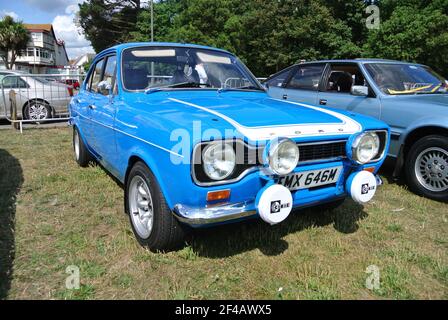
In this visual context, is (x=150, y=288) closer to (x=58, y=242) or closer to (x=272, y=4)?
(x=58, y=242)

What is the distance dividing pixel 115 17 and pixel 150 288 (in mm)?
42352

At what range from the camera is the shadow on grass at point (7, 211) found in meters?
2.54

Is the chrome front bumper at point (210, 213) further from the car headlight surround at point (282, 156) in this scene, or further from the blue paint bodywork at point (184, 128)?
the car headlight surround at point (282, 156)

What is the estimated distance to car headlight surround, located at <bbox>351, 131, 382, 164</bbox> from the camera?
2732mm

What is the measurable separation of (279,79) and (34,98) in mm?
6466

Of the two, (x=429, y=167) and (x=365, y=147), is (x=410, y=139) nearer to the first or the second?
(x=429, y=167)

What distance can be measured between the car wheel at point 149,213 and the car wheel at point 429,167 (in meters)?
3.13

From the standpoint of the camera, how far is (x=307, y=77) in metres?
6.11

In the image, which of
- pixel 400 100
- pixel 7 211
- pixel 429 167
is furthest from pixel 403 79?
pixel 7 211

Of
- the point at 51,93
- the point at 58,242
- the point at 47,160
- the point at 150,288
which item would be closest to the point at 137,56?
the point at 58,242

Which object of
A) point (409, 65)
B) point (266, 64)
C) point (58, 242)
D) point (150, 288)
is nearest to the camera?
point (150, 288)

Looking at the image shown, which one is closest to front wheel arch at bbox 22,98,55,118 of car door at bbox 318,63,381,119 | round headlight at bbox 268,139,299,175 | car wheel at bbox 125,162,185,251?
car door at bbox 318,63,381,119

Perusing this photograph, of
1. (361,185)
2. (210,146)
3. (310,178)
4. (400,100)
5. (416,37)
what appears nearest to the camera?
(210,146)
